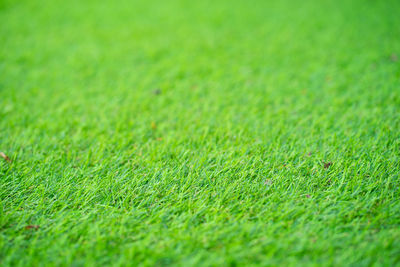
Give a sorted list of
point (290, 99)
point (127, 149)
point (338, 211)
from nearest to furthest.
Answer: point (338, 211) < point (127, 149) < point (290, 99)

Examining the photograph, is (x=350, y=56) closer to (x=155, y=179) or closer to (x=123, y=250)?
(x=155, y=179)

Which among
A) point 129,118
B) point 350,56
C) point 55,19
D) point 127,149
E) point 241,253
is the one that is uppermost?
point 55,19

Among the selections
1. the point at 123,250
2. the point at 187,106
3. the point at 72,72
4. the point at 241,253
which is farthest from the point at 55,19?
the point at 241,253

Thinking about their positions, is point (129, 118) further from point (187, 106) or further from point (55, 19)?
point (55, 19)

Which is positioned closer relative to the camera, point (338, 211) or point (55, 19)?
point (338, 211)

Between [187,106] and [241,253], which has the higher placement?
[187,106]

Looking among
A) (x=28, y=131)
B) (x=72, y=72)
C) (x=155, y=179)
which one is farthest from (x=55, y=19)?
(x=155, y=179)

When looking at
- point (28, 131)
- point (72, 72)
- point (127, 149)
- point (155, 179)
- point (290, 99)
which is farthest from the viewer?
point (72, 72)
